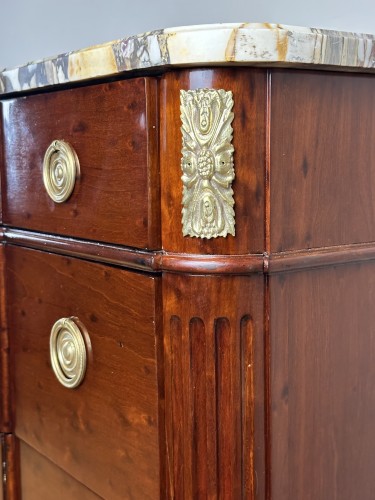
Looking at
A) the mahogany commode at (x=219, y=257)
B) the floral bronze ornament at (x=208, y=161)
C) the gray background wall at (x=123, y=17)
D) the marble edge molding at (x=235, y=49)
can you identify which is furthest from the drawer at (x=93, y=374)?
the gray background wall at (x=123, y=17)

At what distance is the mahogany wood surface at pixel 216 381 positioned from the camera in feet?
2.40

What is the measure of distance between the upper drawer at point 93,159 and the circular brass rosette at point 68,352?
12 centimetres

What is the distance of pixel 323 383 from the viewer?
2.66 feet

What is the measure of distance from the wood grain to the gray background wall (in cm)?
57

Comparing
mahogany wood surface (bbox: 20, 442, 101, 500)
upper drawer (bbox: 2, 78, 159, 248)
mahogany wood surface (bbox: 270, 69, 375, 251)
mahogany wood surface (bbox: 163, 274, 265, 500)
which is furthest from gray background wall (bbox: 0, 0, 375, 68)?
mahogany wood surface (bbox: 20, 442, 101, 500)

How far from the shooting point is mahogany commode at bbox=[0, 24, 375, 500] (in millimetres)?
710

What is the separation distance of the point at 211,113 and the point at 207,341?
0.23 m

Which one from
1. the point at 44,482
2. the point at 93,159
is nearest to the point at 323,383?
the point at 93,159

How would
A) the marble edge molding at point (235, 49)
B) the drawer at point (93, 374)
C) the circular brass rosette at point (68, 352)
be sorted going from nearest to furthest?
1. the marble edge molding at point (235, 49)
2. the drawer at point (93, 374)
3. the circular brass rosette at point (68, 352)

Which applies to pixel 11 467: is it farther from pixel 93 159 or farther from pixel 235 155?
pixel 235 155

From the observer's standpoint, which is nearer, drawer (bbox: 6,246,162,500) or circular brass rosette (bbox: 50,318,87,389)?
drawer (bbox: 6,246,162,500)

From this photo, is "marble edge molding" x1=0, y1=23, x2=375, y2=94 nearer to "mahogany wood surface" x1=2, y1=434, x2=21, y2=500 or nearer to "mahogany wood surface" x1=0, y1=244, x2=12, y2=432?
"mahogany wood surface" x1=0, y1=244, x2=12, y2=432

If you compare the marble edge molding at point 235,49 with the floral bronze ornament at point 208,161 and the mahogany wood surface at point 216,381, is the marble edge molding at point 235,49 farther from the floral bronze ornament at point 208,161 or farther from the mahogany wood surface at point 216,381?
the mahogany wood surface at point 216,381

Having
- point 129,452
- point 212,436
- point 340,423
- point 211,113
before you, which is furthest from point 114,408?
point 211,113
